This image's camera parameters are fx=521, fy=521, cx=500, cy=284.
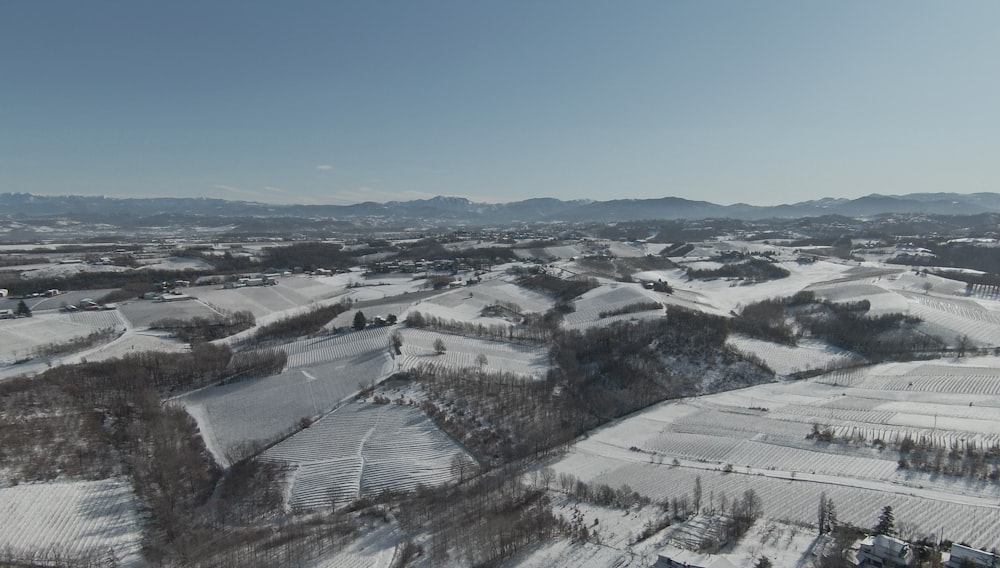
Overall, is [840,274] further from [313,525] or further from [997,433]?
[313,525]

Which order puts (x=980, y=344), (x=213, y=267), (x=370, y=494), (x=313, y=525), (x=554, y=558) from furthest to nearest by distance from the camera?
(x=213, y=267)
(x=980, y=344)
(x=370, y=494)
(x=313, y=525)
(x=554, y=558)

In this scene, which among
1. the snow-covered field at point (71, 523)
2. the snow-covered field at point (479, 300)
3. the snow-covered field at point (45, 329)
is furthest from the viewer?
the snow-covered field at point (479, 300)

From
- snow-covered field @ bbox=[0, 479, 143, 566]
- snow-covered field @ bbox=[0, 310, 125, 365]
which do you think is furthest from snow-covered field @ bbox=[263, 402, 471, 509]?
snow-covered field @ bbox=[0, 310, 125, 365]

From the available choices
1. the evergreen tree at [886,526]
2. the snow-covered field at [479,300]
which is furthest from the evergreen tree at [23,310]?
the evergreen tree at [886,526]

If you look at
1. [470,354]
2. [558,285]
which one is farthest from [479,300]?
[470,354]

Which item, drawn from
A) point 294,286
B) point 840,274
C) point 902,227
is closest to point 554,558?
point 294,286

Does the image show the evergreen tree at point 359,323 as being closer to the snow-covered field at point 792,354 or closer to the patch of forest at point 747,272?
the snow-covered field at point 792,354
